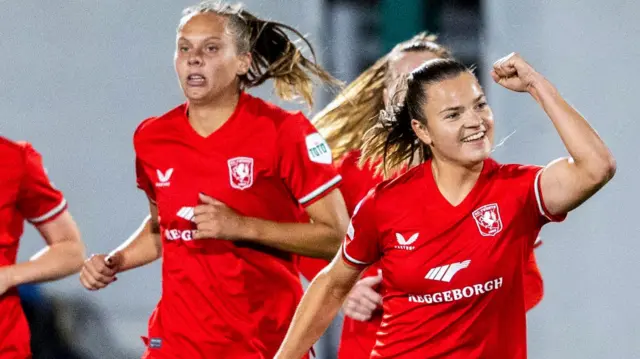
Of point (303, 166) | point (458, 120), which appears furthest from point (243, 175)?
point (458, 120)

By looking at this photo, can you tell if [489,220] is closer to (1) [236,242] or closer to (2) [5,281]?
(1) [236,242]

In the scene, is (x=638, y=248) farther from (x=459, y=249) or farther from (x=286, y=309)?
(x=459, y=249)

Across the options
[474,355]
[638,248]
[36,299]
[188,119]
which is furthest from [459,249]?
[36,299]

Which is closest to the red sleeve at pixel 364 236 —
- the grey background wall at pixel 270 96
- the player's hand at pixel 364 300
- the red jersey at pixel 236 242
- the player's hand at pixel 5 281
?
the player's hand at pixel 364 300

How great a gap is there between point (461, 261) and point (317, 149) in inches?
32.2

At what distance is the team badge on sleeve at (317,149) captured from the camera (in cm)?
363

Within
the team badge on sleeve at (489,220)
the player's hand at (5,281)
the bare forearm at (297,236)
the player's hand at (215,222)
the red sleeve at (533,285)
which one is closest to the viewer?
the team badge on sleeve at (489,220)

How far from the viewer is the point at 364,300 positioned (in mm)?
3527

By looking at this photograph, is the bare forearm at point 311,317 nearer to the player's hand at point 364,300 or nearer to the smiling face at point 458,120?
the player's hand at point 364,300

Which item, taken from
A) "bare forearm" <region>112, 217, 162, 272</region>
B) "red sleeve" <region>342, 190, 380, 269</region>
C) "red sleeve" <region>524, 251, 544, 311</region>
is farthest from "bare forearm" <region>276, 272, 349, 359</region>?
"bare forearm" <region>112, 217, 162, 272</region>

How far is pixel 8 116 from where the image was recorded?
6539 millimetres

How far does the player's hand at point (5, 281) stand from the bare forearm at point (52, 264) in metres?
0.02

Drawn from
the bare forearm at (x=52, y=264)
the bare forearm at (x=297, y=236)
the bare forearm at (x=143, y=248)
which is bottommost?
the bare forearm at (x=52, y=264)

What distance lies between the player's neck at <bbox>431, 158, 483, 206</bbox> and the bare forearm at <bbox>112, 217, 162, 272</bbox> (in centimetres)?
126
